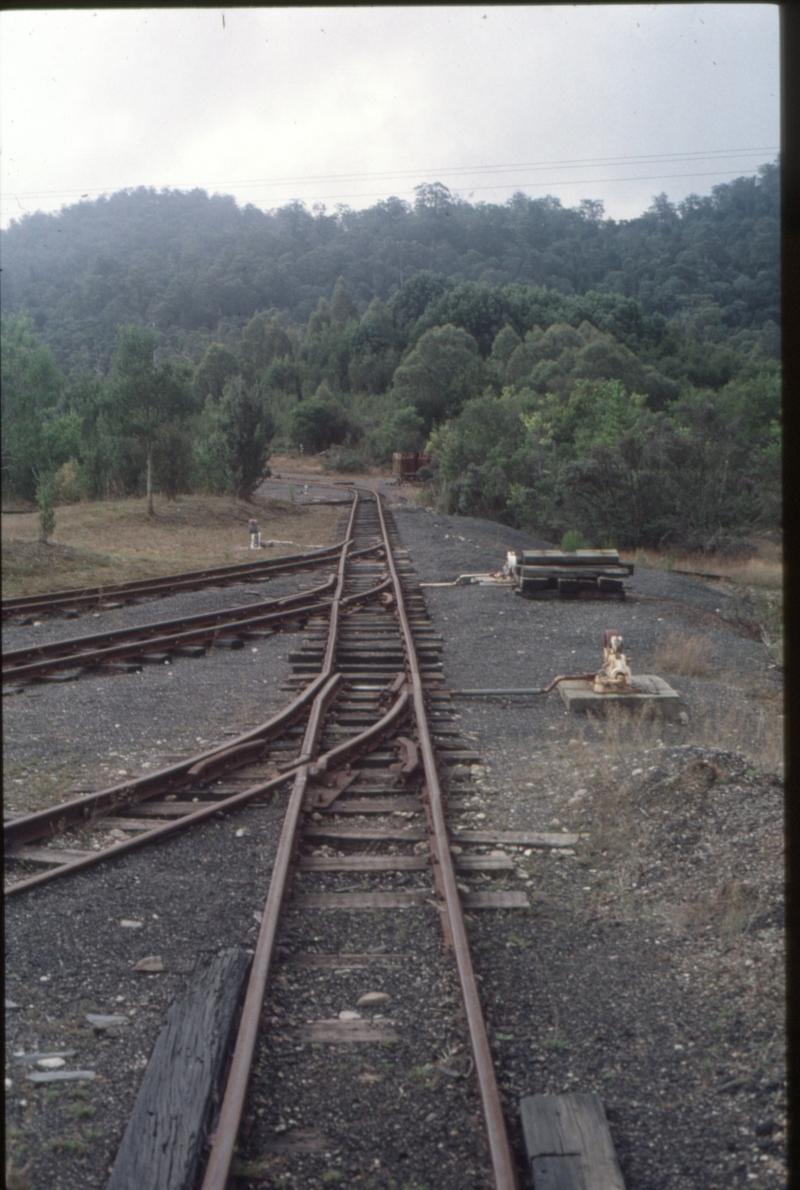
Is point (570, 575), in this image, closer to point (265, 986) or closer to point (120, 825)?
point (120, 825)

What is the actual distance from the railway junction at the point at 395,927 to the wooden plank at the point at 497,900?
0.02m

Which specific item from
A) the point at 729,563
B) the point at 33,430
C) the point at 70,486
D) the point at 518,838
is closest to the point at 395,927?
the point at 518,838

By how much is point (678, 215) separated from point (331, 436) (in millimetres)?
38830

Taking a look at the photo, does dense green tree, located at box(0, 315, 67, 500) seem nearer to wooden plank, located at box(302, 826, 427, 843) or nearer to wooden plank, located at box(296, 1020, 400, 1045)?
wooden plank, located at box(302, 826, 427, 843)

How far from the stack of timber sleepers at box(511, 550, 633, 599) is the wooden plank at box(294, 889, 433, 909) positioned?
976 centimetres

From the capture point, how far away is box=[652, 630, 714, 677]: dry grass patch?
9914 millimetres

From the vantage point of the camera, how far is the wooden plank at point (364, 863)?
4.94m

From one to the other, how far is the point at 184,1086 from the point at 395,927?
1413 mm

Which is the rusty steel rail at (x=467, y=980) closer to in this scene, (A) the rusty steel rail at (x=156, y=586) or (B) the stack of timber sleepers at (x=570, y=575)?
(B) the stack of timber sleepers at (x=570, y=575)

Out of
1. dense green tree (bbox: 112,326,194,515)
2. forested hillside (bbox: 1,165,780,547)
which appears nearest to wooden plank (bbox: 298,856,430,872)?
forested hillside (bbox: 1,165,780,547)

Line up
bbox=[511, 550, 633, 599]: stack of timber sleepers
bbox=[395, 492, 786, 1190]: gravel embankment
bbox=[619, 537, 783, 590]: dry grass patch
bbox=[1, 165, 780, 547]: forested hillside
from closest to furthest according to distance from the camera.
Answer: bbox=[395, 492, 786, 1190]: gravel embankment < bbox=[511, 550, 633, 599]: stack of timber sleepers < bbox=[619, 537, 783, 590]: dry grass patch < bbox=[1, 165, 780, 547]: forested hillside

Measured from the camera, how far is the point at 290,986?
381cm

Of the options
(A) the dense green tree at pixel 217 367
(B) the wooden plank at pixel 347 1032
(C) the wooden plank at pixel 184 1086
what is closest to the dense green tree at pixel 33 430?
(C) the wooden plank at pixel 184 1086

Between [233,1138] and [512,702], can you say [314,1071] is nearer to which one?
[233,1138]
